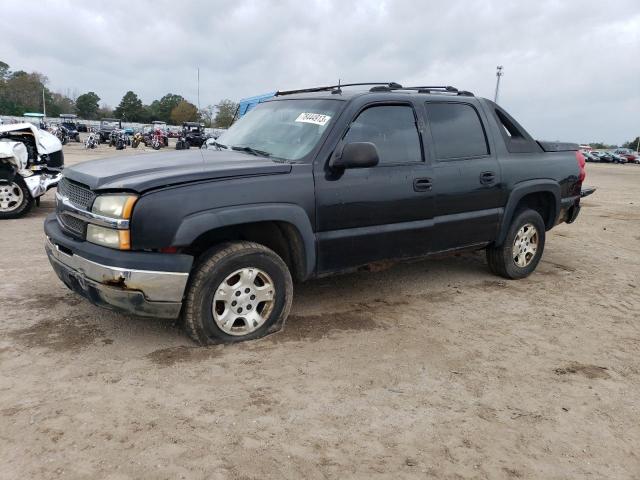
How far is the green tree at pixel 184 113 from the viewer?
311 feet

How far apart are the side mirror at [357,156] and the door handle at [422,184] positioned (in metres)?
0.64

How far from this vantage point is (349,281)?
17.1 feet

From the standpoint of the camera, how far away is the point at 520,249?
216 inches

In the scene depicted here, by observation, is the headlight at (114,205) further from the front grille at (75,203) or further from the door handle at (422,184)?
the door handle at (422,184)

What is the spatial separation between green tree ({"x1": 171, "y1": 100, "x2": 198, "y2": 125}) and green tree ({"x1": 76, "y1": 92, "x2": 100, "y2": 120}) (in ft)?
52.2

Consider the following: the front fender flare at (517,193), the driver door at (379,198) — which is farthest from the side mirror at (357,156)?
the front fender flare at (517,193)

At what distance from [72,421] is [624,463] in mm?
2720

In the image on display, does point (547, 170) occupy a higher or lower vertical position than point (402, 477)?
higher

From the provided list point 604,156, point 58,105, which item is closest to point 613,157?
point 604,156

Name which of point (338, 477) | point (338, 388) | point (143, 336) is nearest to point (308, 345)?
point (338, 388)

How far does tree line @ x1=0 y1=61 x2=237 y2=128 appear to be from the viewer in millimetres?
87262

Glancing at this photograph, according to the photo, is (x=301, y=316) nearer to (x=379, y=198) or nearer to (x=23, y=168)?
(x=379, y=198)

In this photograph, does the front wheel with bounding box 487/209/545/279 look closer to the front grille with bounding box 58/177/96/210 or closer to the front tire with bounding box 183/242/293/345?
the front tire with bounding box 183/242/293/345

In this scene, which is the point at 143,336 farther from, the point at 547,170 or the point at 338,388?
the point at 547,170
